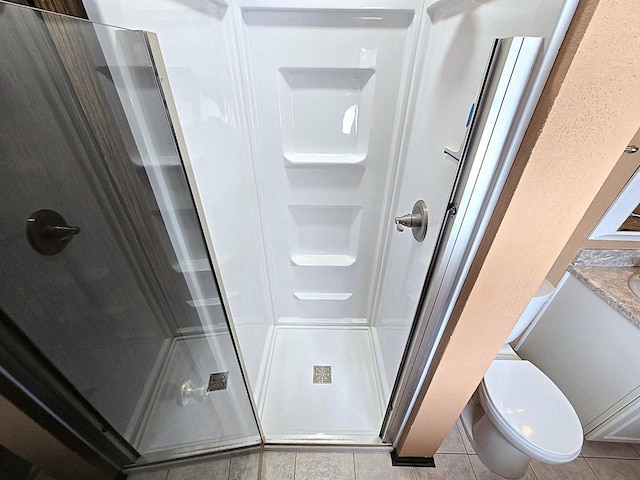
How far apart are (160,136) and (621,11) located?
75 centimetres

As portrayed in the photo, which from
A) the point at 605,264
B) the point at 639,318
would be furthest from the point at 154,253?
the point at 605,264

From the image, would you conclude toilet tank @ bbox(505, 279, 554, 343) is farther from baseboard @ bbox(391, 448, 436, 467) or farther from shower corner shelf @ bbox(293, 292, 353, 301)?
shower corner shelf @ bbox(293, 292, 353, 301)

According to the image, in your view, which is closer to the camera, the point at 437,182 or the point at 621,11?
the point at 621,11

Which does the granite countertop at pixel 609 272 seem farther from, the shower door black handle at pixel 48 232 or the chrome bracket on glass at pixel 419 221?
the shower door black handle at pixel 48 232

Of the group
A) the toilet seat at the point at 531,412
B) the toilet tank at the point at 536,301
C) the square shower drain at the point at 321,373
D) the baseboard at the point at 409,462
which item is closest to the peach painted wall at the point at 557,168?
the toilet seat at the point at 531,412

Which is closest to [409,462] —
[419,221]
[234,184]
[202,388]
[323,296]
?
[323,296]

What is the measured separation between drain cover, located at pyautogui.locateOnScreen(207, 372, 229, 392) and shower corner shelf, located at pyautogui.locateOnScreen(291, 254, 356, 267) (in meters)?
0.71

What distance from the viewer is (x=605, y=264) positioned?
134cm

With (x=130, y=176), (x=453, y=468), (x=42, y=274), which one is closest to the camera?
(x=42, y=274)

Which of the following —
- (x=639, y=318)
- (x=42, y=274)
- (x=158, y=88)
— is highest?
(x=158, y=88)

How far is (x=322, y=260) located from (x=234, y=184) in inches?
28.6

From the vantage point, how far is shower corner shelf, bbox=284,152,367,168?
126cm

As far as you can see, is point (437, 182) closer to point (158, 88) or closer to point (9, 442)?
point (158, 88)

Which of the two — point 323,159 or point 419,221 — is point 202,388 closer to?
point 419,221
